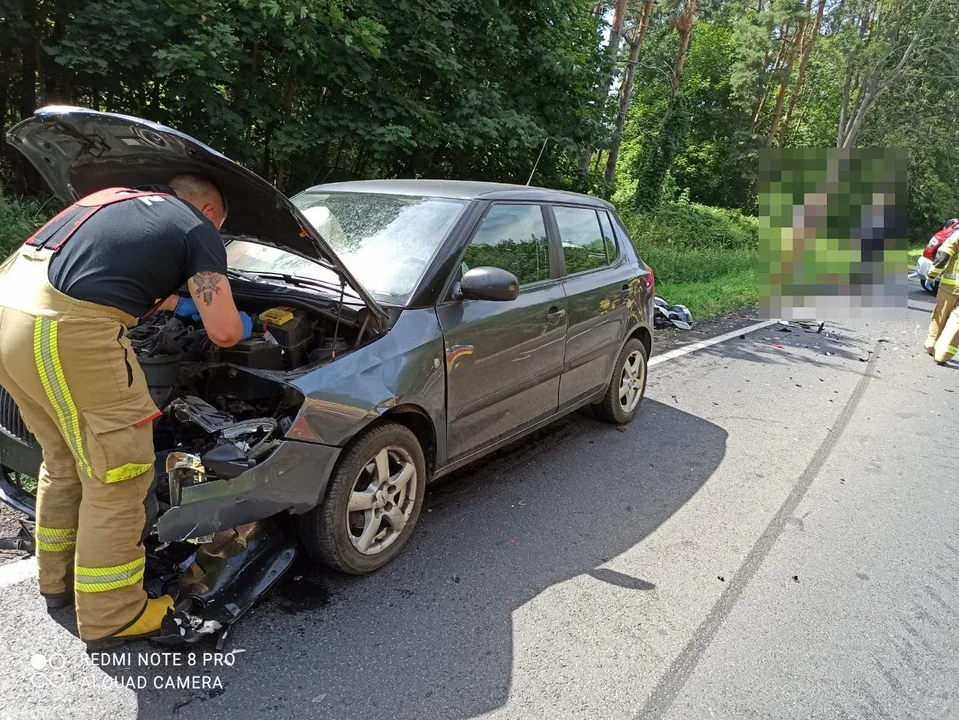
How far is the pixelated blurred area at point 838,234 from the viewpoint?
7.79 m

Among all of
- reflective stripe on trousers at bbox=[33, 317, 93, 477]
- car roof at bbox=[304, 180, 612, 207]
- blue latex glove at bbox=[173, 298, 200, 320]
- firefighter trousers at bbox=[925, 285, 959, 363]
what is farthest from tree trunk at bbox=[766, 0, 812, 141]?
reflective stripe on trousers at bbox=[33, 317, 93, 477]

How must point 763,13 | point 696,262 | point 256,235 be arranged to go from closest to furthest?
point 256,235 < point 696,262 < point 763,13

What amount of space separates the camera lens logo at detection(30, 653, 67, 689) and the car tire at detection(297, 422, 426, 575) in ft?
3.06

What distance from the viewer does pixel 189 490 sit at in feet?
7.89

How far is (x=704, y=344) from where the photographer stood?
27.6 ft

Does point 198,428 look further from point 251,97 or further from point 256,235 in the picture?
point 251,97

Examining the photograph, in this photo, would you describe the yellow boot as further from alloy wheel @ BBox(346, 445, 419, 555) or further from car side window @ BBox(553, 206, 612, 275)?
car side window @ BBox(553, 206, 612, 275)

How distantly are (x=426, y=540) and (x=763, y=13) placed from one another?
3592 centimetres

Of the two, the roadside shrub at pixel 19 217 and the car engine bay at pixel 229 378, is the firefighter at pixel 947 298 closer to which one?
the car engine bay at pixel 229 378

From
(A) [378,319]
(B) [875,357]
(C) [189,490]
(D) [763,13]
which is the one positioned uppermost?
(D) [763,13]

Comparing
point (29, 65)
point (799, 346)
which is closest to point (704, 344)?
point (799, 346)

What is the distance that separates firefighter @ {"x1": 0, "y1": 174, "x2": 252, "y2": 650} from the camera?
7.08 ft

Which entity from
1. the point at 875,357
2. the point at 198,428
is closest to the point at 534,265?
the point at 198,428

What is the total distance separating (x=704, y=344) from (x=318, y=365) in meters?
6.64
